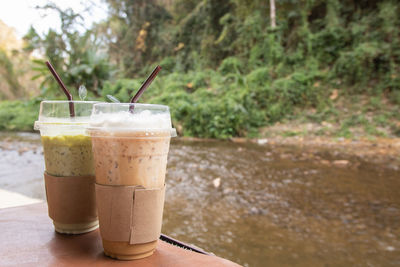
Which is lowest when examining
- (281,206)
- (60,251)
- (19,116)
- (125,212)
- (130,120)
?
(19,116)

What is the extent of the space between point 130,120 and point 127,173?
0.46 feet

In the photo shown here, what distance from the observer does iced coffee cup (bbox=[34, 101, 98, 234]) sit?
91 centimetres

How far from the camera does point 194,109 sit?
845 cm

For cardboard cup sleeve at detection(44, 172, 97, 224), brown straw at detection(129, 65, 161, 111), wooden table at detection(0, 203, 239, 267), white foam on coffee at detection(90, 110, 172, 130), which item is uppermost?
brown straw at detection(129, 65, 161, 111)

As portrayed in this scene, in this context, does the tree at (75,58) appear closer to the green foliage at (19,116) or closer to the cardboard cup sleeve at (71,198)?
the green foliage at (19,116)

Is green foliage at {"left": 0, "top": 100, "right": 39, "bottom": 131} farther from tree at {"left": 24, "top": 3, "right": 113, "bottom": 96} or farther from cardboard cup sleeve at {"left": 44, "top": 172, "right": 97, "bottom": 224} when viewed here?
cardboard cup sleeve at {"left": 44, "top": 172, "right": 97, "bottom": 224}

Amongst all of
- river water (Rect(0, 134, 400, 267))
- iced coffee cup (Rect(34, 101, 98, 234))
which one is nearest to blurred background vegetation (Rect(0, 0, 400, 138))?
river water (Rect(0, 134, 400, 267))

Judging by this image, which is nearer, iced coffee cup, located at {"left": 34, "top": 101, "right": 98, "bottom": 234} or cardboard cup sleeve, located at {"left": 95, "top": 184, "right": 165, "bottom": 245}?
cardboard cup sleeve, located at {"left": 95, "top": 184, "right": 165, "bottom": 245}

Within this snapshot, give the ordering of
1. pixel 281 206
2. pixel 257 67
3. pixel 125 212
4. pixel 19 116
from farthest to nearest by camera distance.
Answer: pixel 19 116, pixel 257 67, pixel 281 206, pixel 125 212

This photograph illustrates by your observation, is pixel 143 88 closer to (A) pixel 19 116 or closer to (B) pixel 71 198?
(B) pixel 71 198

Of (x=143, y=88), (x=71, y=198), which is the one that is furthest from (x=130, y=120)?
(x=71, y=198)

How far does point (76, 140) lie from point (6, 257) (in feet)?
1.19

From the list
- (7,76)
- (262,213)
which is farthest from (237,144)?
(7,76)

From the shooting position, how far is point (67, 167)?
916 millimetres
